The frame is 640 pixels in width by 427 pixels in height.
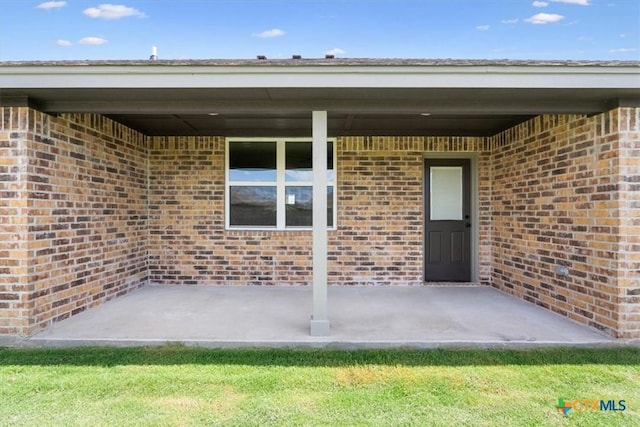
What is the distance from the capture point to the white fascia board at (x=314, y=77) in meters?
3.35

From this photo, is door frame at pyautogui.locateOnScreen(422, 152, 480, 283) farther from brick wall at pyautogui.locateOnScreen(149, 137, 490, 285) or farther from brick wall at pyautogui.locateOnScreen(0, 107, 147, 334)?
brick wall at pyautogui.locateOnScreen(0, 107, 147, 334)

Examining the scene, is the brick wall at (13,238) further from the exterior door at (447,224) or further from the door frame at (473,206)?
the exterior door at (447,224)

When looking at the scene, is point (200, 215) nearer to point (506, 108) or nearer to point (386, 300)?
point (386, 300)

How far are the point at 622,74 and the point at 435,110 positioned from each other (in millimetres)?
1655

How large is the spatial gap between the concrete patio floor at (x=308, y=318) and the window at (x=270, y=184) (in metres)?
1.34

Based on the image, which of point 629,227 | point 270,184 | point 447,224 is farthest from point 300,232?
point 629,227

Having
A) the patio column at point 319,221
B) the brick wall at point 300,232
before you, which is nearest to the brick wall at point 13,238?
the brick wall at point 300,232

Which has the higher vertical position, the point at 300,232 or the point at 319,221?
the point at 319,221

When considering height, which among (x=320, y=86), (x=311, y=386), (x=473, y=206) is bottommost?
(x=311, y=386)

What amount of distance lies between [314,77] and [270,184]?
312 centimetres

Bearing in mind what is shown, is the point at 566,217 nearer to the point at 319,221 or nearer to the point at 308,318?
the point at 319,221

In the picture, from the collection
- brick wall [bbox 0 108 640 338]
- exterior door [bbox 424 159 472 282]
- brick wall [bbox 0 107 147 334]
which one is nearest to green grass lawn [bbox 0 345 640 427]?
brick wall [bbox 0 107 147 334]

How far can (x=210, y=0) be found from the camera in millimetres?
9203

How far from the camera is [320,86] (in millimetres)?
3402
